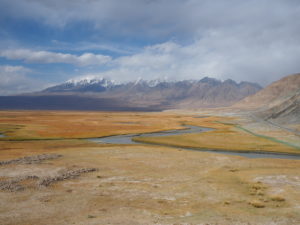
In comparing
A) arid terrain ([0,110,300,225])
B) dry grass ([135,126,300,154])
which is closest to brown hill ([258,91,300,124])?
dry grass ([135,126,300,154])

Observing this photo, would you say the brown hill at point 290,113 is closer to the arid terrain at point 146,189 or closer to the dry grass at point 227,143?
the dry grass at point 227,143

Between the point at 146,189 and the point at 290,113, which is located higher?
the point at 290,113

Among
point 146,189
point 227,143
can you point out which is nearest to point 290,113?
point 227,143

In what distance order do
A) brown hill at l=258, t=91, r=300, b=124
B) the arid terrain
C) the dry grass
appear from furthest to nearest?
brown hill at l=258, t=91, r=300, b=124 → the dry grass → the arid terrain

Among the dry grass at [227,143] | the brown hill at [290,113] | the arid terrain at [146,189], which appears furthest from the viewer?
the brown hill at [290,113]

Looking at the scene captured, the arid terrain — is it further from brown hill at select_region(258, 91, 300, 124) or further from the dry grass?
brown hill at select_region(258, 91, 300, 124)

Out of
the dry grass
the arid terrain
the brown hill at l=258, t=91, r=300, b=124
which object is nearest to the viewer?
the arid terrain

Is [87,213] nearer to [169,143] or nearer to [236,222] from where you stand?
[236,222]

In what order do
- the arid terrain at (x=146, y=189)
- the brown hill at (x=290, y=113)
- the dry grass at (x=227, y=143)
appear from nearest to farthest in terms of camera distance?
the arid terrain at (x=146, y=189)
the dry grass at (x=227, y=143)
the brown hill at (x=290, y=113)

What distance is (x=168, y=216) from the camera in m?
17.5

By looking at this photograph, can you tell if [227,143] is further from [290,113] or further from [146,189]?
[290,113]

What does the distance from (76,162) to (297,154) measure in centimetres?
3807

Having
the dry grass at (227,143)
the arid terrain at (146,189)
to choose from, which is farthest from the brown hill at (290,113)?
the arid terrain at (146,189)

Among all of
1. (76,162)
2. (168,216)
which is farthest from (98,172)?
(168,216)
